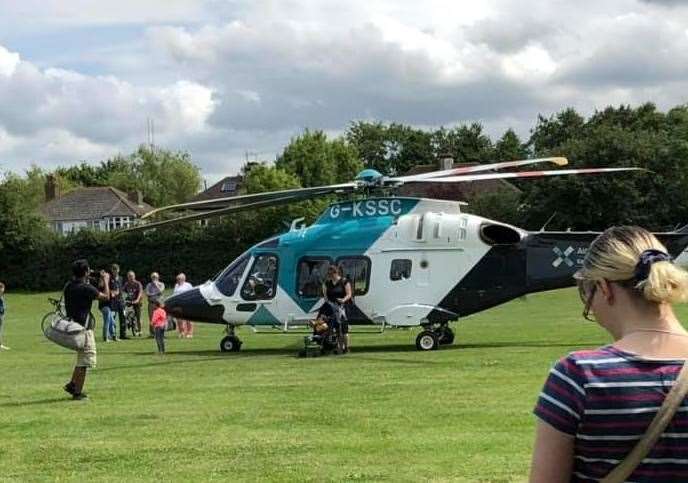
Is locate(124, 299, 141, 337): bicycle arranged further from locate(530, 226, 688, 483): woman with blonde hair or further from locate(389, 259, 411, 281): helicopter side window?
locate(530, 226, 688, 483): woman with blonde hair

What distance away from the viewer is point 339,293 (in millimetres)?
18359

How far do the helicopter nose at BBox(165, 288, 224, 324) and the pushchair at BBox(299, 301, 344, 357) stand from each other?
2.65m

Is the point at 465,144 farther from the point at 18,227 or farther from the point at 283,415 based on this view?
the point at 283,415

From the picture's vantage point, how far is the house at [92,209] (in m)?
96.2

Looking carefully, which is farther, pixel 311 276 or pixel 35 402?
pixel 311 276

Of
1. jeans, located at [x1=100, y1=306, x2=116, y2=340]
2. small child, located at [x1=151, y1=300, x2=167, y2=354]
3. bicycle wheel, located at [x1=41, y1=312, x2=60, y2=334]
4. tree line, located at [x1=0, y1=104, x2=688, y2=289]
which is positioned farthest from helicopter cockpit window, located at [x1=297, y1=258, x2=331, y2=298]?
tree line, located at [x1=0, y1=104, x2=688, y2=289]

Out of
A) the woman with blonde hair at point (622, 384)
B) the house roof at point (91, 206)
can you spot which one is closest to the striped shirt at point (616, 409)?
the woman with blonde hair at point (622, 384)

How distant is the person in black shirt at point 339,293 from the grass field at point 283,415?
2.05 ft

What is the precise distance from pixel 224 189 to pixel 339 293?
90.4 metres

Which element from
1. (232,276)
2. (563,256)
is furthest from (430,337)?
(232,276)

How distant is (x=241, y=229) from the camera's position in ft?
176

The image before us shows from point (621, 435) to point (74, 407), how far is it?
33.7ft

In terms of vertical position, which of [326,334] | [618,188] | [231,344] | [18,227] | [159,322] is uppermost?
[618,188]

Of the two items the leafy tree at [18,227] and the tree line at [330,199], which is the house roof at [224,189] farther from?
the leafy tree at [18,227]
